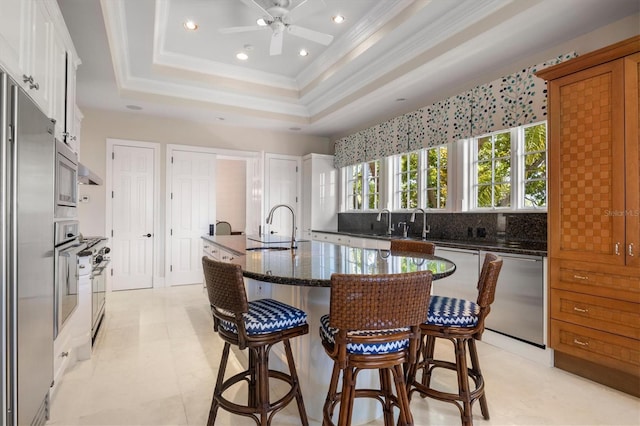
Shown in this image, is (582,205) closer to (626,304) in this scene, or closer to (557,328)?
(626,304)

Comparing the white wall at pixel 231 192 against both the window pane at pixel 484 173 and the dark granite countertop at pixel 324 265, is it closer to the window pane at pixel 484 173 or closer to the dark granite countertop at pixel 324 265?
the window pane at pixel 484 173

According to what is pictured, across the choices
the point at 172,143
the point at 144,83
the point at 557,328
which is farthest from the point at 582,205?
the point at 172,143

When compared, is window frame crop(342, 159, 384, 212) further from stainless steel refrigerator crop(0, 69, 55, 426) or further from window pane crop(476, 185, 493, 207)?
stainless steel refrigerator crop(0, 69, 55, 426)

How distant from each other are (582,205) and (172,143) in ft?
17.4

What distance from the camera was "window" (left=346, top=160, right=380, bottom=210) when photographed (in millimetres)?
5441

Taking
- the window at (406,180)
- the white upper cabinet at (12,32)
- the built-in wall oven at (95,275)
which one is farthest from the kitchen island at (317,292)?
the window at (406,180)

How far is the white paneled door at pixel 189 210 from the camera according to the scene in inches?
214

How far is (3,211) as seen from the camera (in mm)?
1258

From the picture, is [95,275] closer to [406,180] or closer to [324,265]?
[324,265]

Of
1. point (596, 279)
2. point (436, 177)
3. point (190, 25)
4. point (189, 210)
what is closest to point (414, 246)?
point (596, 279)

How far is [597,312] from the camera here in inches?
89.6

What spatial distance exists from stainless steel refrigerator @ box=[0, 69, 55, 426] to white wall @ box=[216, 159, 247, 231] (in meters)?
6.52

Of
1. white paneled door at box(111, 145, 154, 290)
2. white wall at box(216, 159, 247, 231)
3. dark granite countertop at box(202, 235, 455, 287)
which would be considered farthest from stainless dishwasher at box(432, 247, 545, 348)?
white wall at box(216, 159, 247, 231)

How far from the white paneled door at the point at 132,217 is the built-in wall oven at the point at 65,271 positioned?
2.85 m
